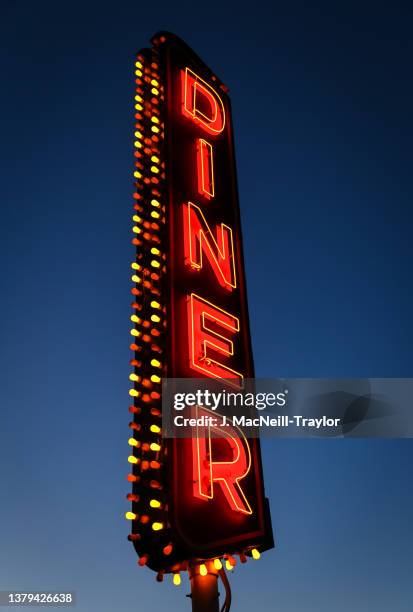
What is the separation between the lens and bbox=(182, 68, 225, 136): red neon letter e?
9523 mm

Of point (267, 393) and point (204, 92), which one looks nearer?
point (267, 393)

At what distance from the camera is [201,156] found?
9031 millimetres

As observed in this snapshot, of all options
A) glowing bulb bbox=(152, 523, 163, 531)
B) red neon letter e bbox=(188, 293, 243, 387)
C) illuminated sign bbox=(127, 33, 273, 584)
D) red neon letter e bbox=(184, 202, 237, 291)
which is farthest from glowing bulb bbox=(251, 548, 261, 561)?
red neon letter e bbox=(184, 202, 237, 291)

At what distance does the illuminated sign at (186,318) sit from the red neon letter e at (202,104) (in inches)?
1.1

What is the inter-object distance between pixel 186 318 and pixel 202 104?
5.00 metres

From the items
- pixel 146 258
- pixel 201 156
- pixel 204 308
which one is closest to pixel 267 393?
pixel 204 308

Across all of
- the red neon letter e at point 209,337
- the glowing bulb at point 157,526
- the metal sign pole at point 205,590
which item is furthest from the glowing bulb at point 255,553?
the red neon letter e at point 209,337

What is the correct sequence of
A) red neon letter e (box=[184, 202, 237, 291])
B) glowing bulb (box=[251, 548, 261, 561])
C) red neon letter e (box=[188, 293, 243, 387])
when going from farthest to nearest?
red neon letter e (box=[184, 202, 237, 291]), red neon letter e (box=[188, 293, 243, 387]), glowing bulb (box=[251, 548, 261, 561])

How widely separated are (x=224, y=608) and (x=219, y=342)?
3.17m

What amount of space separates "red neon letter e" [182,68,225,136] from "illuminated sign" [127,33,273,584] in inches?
1.1

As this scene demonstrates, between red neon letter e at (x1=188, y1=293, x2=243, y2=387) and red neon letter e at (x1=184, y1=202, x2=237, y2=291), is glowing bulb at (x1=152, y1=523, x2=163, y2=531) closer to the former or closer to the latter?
red neon letter e at (x1=188, y1=293, x2=243, y2=387)

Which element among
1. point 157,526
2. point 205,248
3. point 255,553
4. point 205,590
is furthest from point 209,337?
point 205,590

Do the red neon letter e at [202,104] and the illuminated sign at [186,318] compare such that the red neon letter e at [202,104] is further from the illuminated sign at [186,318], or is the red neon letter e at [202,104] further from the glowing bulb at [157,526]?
the glowing bulb at [157,526]

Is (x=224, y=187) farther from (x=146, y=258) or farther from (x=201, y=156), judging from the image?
(x=146, y=258)
